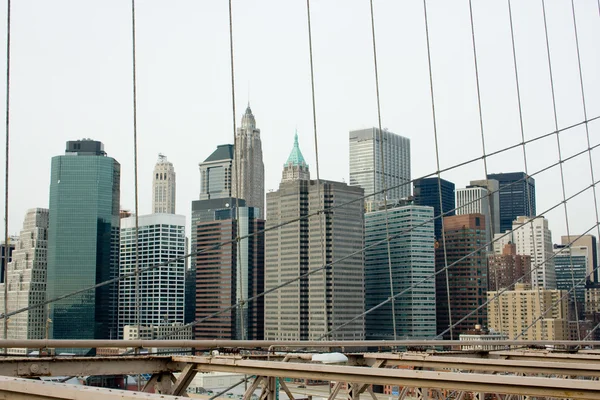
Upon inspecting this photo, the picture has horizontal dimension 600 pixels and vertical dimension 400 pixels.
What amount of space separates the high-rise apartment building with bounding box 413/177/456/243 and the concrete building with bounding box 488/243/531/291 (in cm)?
703

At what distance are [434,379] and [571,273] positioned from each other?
21086 millimetres

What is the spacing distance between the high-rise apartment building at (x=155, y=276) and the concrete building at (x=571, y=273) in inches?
1125

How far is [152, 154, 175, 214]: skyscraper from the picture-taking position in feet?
A: 386

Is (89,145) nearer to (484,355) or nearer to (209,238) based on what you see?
(209,238)

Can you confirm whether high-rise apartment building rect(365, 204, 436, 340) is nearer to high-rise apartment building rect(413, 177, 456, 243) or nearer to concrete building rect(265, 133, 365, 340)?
concrete building rect(265, 133, 365, 340)

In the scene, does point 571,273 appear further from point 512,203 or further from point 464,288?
point 512,203

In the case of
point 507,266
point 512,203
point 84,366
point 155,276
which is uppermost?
point 512,203

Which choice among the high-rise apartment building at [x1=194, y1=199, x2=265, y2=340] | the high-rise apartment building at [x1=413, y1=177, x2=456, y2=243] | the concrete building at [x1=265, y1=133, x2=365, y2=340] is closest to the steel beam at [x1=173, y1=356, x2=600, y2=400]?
the concrete building at [x1=265, y1=133, x2=365, y2=340]


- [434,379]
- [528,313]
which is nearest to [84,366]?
[434,379]

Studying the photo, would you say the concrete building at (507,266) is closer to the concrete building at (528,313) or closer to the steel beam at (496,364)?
the concrete building at (528,313)

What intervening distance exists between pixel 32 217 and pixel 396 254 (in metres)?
43.5

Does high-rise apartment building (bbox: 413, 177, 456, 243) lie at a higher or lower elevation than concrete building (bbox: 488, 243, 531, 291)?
higher

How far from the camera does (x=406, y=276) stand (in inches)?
2469

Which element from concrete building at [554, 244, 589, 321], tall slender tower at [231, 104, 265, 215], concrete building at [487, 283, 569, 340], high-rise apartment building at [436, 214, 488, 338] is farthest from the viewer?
tall slender tower at [231, 104, 265, 215]
